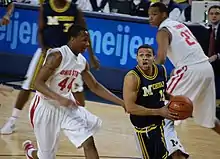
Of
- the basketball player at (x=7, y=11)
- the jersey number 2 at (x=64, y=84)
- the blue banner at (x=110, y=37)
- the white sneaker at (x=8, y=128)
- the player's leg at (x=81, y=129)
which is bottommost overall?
the white sneaker at (x=8, y=128)

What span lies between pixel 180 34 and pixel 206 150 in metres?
1.59

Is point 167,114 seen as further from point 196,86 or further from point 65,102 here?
point 196,86

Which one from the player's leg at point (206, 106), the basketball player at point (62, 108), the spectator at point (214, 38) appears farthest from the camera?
the spectator at point (214, 38)

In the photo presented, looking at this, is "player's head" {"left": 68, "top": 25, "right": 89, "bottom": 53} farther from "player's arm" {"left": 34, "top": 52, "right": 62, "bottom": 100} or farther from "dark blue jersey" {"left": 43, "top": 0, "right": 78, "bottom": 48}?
"dark blue jersey" {"left": 43, "top": 0, "right": 78, "bottom": 48}

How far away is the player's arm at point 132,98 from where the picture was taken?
5359 millimetres

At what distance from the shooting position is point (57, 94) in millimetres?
5629

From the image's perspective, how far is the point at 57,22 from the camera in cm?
769

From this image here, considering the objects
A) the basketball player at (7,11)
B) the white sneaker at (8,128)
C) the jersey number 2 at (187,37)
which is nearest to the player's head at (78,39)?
the jersey number 2 at (187,37)

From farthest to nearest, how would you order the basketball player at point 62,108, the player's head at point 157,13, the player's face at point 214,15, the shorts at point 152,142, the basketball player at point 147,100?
the player's face at point 214,15, the player's head at point 157,13, the basketball player at point 62,108, the shorts at point 152,142, the basketball player at point 147,100

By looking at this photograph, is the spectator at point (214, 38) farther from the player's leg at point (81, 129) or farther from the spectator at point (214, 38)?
the player's leg at point (81, 129)

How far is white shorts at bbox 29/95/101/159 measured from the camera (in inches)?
227

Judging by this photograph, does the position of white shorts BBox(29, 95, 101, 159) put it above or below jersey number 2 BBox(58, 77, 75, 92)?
below

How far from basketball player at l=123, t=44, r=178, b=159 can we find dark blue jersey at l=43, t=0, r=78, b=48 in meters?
2.25

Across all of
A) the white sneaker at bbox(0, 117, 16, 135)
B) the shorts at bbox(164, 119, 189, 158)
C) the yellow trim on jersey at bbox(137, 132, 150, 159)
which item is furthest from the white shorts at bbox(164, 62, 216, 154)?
the white sneaker at bbox(0, 117, 16, 135)
